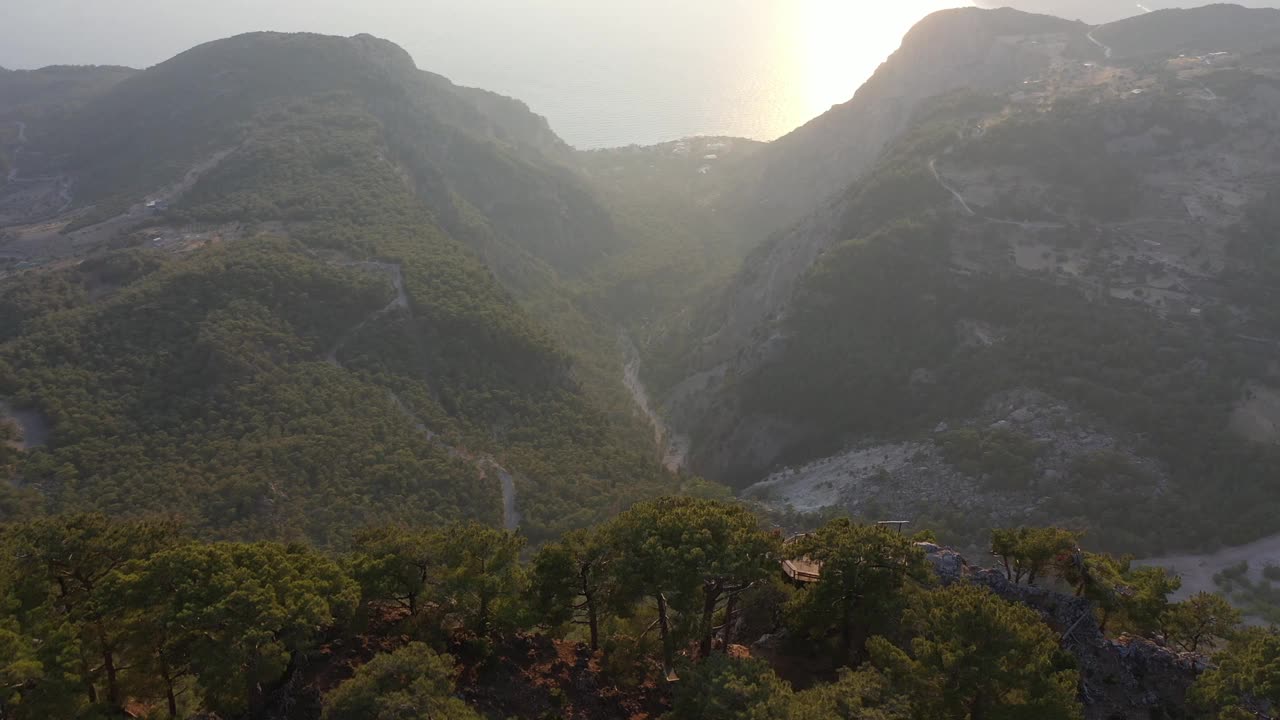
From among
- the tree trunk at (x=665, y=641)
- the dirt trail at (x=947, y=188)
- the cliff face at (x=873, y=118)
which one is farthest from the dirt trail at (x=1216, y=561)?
the cliff face at (x=873, y=118)

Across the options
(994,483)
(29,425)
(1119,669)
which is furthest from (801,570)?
(29,425)

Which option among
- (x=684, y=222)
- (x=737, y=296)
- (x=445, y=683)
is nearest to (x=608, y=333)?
(x=737, y=296)

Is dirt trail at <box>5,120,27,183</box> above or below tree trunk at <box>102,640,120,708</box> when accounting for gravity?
Result: above

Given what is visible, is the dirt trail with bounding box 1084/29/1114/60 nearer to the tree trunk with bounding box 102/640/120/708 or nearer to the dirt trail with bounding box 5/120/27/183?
the tree trunk with bounding box 102/640/120/708

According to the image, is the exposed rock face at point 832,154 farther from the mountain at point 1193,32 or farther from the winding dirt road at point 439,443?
the winding dirt road at point 439,443

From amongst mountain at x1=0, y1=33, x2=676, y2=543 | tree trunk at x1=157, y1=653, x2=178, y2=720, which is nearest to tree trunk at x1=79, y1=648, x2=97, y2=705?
tree trunk at x1=157, y1=653, x2=178, y2=720

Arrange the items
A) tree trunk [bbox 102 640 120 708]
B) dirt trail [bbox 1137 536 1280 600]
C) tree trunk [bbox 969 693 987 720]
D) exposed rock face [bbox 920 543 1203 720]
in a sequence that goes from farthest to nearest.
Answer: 1. dirt trail [bbox 1137 536 1280 600]
2. exposed rock face [bbox 920 543 1203 720]
3. tree trunk [bbox 102 640 120 708]
4. tree trunk [bbox 969 693 987 720]
